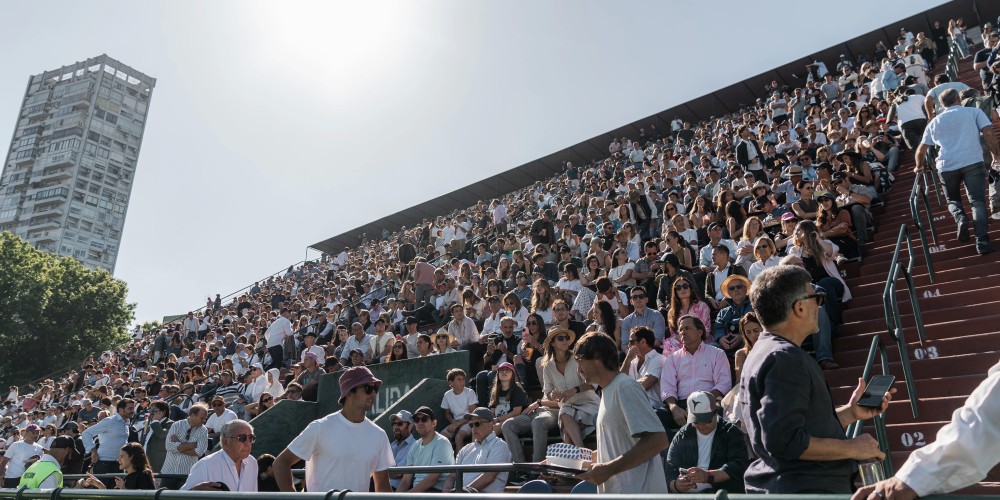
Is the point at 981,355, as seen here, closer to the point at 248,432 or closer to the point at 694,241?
the point at 694,241

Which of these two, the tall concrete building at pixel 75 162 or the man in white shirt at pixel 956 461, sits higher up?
the tall concrete building at pixel 75 162

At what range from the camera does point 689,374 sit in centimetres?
682

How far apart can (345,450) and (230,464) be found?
1.76 meters

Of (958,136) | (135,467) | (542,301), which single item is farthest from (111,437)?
(958,136)

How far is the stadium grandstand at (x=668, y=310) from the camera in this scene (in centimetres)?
673

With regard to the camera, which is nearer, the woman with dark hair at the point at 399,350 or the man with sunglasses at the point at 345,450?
the man with sunglasses at the point at 345,450

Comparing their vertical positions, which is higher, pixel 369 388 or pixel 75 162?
pixel 75 162

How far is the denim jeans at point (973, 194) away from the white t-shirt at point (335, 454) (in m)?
7.24

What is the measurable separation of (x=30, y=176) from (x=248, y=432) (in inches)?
4518

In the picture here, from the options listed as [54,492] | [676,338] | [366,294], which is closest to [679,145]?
[366,294]

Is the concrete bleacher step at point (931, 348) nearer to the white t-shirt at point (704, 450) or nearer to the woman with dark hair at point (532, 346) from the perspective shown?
the white t-shirt at point (704, 450)

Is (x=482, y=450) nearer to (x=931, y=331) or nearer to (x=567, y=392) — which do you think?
(x=567, y=392)

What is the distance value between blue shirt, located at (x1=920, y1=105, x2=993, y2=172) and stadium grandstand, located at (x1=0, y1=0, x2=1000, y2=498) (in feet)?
2.17

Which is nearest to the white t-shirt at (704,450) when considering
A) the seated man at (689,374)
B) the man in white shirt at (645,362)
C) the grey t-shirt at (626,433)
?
the seated man at (689,374)
